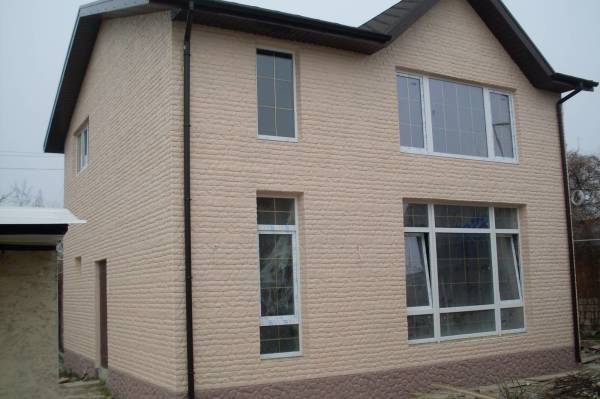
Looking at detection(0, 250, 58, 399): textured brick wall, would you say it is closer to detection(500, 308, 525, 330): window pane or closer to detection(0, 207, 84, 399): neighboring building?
detection(0, 207, 84, 399): neighboring building

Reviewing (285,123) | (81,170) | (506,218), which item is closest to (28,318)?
(285,123)

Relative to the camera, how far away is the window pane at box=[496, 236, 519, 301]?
480 inches

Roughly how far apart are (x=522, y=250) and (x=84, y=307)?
29.0 feet

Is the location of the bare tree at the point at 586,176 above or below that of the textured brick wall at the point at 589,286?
above

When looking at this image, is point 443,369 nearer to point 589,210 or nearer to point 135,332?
point 135,332

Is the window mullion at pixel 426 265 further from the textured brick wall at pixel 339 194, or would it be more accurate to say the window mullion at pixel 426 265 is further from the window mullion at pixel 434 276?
the textured brick wall at pixel 339 194

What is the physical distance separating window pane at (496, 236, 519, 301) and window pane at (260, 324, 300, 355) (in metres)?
4.61

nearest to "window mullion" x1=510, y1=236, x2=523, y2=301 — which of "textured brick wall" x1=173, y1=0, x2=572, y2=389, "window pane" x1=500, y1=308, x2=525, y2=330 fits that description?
"textured brick wall" x1=173, y1=0, x2=572, y2=389

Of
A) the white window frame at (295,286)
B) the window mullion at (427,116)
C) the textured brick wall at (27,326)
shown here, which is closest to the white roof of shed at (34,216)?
the textured brick wall at (27,326)

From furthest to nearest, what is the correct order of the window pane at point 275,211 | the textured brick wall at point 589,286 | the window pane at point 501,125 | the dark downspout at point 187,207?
the textured brick wall at point 589,286 < the window pane at point 501,125 < the window pane at point 275,211 < the dark downspout at point 187,207

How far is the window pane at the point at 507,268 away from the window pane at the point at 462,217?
1.67ft

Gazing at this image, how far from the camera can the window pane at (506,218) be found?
12359mm

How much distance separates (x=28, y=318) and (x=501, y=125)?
30.5 ft

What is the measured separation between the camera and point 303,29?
9.56 m
